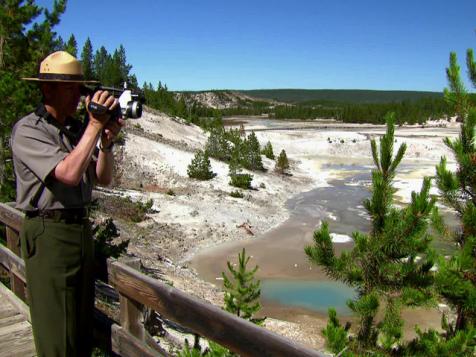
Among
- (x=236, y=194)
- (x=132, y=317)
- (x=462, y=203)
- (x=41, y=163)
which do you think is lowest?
(x=236, y=194)

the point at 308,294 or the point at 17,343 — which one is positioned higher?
the point at 17,343

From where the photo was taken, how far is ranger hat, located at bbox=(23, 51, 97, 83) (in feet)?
9.20

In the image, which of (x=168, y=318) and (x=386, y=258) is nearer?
(x=168, y=318)

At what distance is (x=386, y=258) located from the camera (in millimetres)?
6461

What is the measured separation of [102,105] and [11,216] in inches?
85.2

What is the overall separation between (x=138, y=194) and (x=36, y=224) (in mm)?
22646

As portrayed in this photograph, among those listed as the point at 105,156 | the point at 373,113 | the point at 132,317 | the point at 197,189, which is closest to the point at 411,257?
the point at 132,317

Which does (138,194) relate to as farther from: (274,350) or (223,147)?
(274,350)

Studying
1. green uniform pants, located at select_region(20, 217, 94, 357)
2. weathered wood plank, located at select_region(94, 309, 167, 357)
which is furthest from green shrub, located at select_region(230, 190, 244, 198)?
green uniform pants, located at select_region(20, 217, 94, 357)

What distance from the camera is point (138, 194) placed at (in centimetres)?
2514

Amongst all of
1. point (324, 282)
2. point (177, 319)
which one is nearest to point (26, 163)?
point (177, 319)

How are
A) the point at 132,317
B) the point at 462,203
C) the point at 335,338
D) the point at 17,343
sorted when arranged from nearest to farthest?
1. the point at 132,317
2. the point at 17,343
3. the point at 335,338
4. the point at 462,203

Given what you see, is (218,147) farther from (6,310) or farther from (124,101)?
(124,101)

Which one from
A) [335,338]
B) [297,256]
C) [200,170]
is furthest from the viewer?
[200,170]
